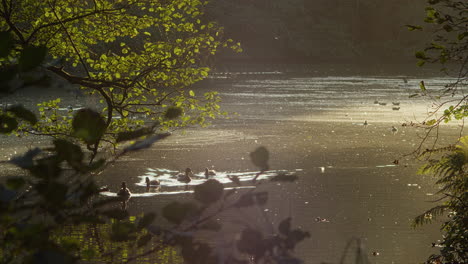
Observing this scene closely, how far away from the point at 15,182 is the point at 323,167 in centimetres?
A: 2274

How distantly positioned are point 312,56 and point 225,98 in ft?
197

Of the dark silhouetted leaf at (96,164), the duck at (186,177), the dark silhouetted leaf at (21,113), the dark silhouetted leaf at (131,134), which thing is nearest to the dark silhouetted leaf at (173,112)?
the dark silhouetted leaf at (131,134)

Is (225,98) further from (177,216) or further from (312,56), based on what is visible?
(312,56)

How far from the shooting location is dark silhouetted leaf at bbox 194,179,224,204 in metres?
1.52

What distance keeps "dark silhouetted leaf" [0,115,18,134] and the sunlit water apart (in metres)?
0.71

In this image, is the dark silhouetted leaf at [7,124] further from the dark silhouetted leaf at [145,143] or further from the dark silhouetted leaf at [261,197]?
the dark silhouetted leaf at [261,197]

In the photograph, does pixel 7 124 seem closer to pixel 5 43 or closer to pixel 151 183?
pixel 5 43

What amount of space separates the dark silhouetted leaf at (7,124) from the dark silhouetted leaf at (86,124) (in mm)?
321

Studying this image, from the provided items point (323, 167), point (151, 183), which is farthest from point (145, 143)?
point (323, 167)

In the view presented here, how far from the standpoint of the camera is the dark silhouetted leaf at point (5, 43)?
1.50m

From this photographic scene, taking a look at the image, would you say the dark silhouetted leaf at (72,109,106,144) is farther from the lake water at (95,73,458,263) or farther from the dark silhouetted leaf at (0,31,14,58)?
the lake water at (95,73,458,263)

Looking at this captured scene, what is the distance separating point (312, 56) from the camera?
10669 cm

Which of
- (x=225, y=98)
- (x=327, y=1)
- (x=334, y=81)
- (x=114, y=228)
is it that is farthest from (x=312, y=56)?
(x=114, y=228)

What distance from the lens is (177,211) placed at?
153cm
